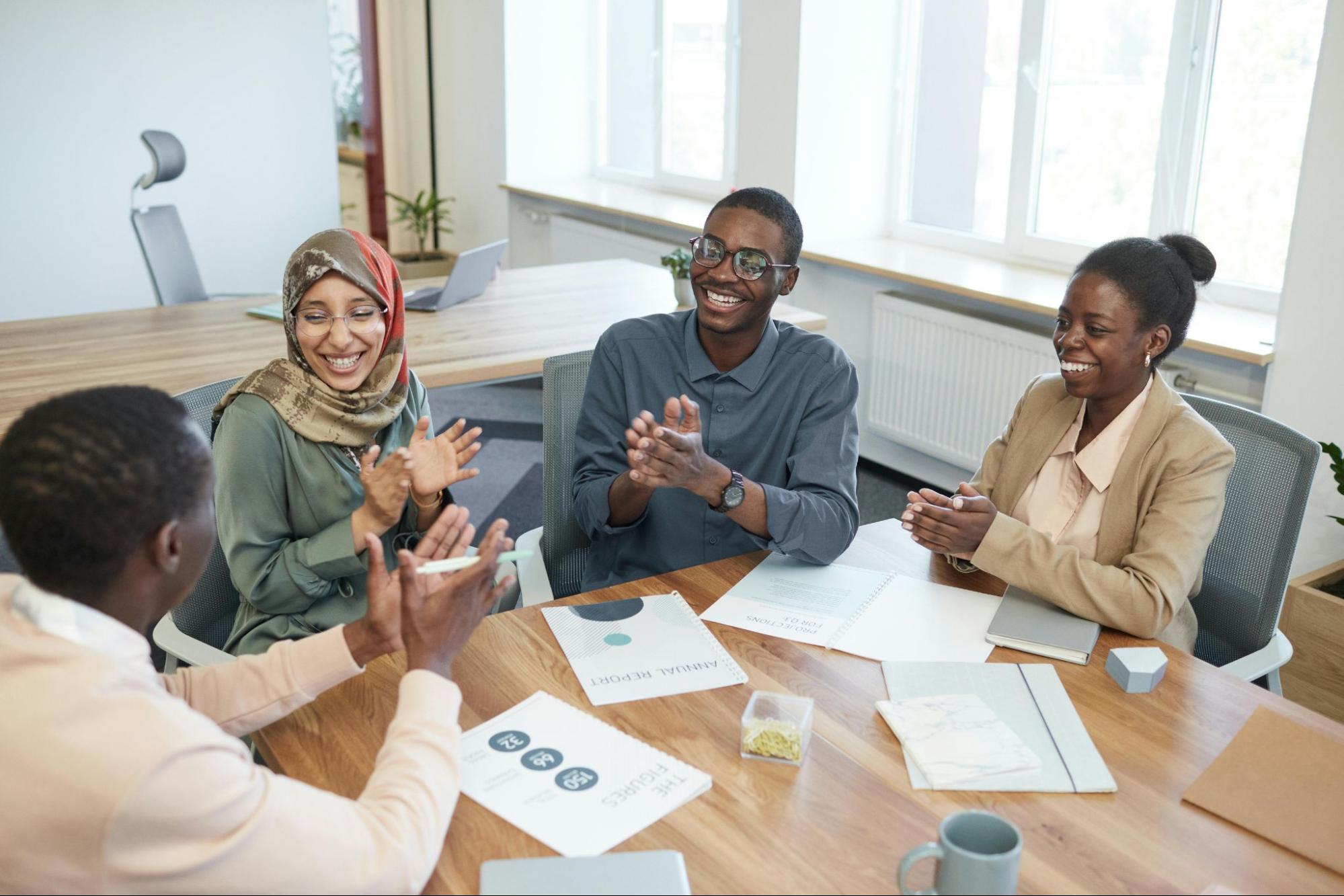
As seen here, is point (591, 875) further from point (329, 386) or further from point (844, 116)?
point (844, 116)

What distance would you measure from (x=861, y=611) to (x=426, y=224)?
5.53 m

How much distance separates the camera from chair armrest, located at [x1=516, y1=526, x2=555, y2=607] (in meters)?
1.98

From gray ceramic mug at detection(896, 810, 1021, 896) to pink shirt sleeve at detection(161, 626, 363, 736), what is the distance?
0.71 m

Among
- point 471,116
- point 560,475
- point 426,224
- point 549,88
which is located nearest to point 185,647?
point 560,475

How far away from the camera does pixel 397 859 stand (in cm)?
104

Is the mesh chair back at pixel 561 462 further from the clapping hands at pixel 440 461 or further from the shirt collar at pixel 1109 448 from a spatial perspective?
the shirt collar at pixel 1109 448

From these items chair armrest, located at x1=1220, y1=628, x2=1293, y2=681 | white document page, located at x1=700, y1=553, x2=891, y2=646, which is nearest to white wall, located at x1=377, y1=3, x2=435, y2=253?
white document page, located at x1=700, y1=553, x2=891, y2=646

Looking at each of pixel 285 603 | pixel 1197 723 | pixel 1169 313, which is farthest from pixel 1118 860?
pixel 285 603

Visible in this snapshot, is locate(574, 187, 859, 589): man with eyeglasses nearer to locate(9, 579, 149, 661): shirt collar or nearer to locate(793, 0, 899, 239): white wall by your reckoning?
locate(9, 579, 149, 661): shirt collar

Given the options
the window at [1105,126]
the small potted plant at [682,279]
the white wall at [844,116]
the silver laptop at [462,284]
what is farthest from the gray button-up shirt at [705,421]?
the white wall at [844,116]

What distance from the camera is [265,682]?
4.40ft

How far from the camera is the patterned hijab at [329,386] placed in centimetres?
179

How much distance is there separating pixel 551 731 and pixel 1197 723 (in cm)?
81

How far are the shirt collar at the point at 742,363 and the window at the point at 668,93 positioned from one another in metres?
3.50
